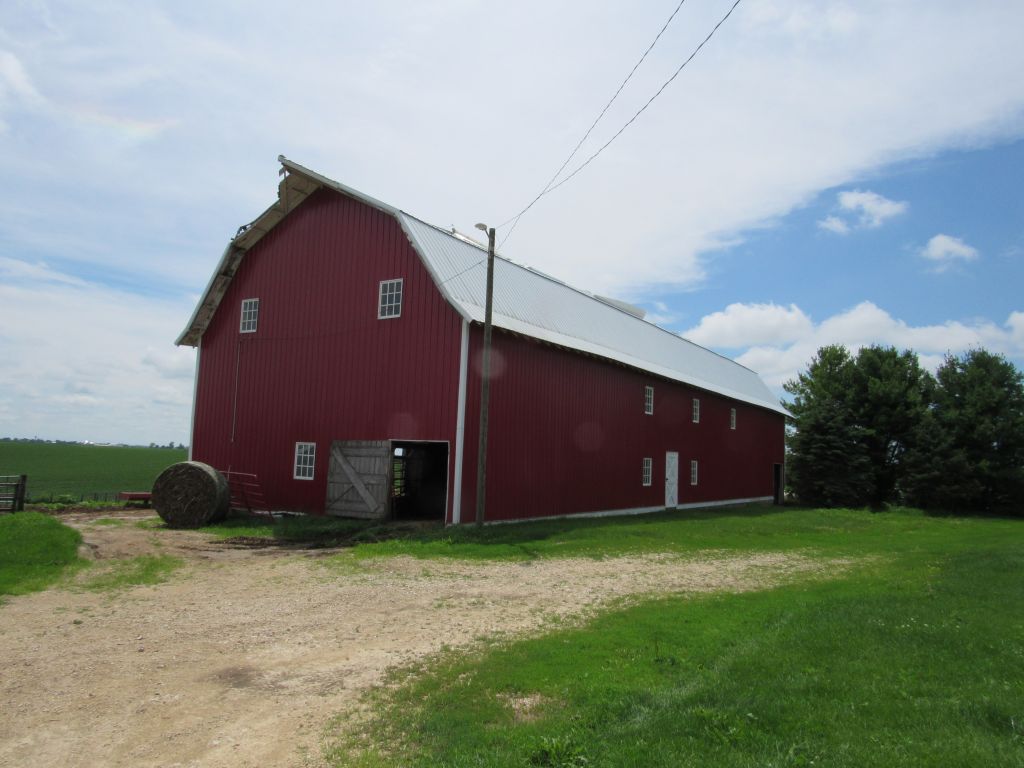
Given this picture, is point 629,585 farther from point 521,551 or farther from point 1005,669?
point 1005,669

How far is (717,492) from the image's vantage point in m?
30.7

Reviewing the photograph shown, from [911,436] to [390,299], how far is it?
2676 centimetres

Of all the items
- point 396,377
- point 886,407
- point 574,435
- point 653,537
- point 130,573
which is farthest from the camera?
point 886,407

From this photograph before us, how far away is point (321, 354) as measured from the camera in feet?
65.1

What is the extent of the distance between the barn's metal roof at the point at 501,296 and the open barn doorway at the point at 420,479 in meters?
5.17

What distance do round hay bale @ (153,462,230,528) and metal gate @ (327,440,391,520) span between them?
280cm

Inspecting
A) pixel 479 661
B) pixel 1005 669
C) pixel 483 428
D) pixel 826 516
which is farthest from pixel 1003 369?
pixel 479 661

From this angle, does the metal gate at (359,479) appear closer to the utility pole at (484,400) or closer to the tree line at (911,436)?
the utility pole at (484,400)

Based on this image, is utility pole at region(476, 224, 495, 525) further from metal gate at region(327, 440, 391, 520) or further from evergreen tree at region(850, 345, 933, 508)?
evergreen tree at region(850, 345, 933, 508)

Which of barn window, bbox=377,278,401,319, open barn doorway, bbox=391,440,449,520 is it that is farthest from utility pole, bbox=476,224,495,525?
open barn doorway, bbox=391,440,449,520

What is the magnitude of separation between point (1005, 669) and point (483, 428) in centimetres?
1154

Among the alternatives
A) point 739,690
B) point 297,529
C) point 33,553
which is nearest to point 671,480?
point 297,529

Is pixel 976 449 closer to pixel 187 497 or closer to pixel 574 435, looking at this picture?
pixel 574 435

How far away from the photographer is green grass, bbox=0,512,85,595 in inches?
401
